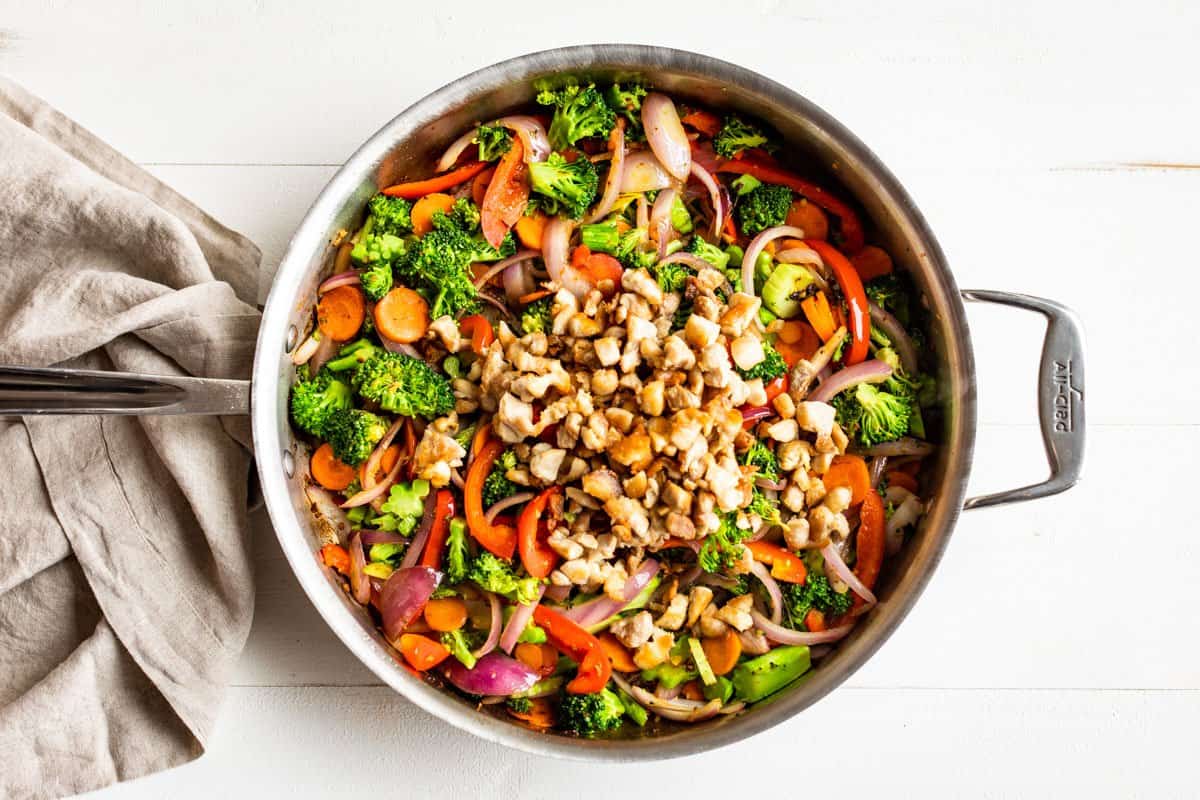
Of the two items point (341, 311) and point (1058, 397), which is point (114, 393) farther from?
point (1058, 397)

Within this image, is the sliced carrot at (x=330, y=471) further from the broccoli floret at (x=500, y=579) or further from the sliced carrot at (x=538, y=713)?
the sliced carrot at (x=538, y=713)

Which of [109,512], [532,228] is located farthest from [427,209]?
[109,512]

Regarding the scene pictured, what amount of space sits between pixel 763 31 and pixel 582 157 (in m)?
0.82

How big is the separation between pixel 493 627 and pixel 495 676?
13 cm

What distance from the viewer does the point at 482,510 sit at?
2.55 m

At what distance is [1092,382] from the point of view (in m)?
3.00

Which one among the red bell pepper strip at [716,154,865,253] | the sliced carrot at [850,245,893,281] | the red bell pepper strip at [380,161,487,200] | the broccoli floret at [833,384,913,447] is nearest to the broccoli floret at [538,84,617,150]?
the red bell pepper strip at [380,161,487,200]

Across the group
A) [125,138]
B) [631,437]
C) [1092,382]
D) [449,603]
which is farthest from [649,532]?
[125,138]

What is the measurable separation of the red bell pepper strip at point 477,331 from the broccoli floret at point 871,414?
1.02 meters

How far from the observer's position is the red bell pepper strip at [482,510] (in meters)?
2.53

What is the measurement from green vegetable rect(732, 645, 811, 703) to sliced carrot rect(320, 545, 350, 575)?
3.81ft

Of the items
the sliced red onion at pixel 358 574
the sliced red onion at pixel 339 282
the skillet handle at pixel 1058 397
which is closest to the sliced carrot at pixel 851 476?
the skillet handle at pixel 1058 397

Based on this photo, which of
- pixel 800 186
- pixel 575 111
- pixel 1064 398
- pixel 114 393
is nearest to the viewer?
pixel 114 393

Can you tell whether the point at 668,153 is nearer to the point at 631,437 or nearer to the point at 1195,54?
the point at 631,437
